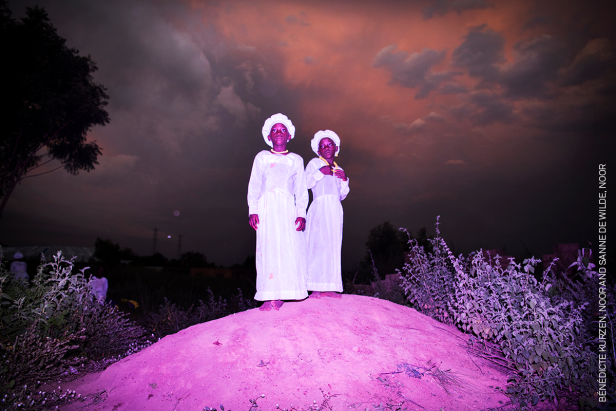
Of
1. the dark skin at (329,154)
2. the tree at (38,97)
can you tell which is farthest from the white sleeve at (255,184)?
the tree at (38,97)

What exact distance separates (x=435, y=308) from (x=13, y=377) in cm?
503

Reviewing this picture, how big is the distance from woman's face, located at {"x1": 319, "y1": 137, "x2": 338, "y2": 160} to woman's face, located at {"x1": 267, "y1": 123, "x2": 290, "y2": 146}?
0.74 meters

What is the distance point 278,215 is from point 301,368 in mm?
2044

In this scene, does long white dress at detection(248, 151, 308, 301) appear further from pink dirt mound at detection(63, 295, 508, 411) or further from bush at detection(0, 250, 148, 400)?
bush at detection(0, 250, 148, 400)

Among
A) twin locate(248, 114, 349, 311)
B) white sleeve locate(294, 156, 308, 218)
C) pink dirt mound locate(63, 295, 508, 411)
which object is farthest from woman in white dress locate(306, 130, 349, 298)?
pink dirt mound locate(63, 295, 508, 411)

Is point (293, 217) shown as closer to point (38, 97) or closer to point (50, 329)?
point (50, 329)

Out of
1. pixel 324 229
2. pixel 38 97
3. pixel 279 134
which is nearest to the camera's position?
pixel 279 134

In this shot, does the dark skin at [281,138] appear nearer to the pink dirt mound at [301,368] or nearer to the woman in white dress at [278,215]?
the woman in white dress at [278,215]

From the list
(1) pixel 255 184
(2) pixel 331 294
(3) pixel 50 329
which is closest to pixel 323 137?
(1) pixel 255 184

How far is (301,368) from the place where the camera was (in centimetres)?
326

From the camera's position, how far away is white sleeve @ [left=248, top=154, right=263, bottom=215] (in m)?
4.86

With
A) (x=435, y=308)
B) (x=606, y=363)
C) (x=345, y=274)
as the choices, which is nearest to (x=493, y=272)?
(x=606, y=363)

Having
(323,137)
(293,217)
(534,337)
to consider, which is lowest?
(534,337)

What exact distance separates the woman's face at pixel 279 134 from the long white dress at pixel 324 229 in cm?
69
